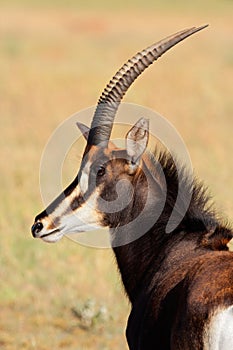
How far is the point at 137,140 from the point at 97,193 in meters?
0.48

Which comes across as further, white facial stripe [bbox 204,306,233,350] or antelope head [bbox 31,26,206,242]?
antelope head [bbox 31,26,206,242]

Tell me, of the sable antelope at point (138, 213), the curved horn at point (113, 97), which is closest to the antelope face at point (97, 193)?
the sable antelope at point (138, 213)

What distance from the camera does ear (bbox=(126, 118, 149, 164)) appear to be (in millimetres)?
6316

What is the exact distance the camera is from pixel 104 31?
1773 inches

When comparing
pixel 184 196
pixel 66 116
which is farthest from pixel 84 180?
pixel 66 116

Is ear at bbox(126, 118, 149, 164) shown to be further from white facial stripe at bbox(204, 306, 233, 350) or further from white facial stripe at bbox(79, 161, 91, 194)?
white facial stripe at bbox(204, 306, 233, 350)

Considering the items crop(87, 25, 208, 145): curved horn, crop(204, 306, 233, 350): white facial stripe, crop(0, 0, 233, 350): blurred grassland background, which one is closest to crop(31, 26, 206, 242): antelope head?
crop(87, 25, 208, 145): curved horn

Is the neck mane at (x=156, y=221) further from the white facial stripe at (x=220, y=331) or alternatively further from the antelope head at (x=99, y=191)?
the white facial stripe at (x=220, y=331)

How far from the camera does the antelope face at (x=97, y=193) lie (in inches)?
249

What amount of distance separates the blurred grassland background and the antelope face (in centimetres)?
142

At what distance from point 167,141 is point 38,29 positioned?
2840cm

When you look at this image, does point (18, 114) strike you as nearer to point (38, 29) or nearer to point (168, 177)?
point (168, 177)

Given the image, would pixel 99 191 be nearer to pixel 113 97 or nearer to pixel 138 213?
Result: pixel 138 213

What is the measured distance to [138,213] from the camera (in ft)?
21.0
